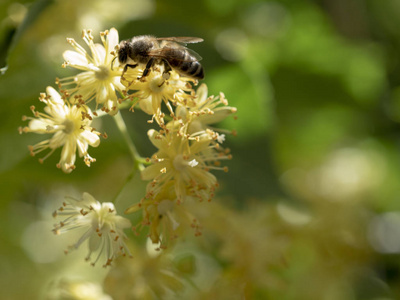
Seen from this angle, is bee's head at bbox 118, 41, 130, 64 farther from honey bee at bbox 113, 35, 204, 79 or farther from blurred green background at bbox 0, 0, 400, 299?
blurred green background at bbox 0, 0, 400, 299

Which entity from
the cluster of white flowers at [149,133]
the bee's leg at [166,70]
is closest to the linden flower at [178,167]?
the cluster of white flowers at [149,133]

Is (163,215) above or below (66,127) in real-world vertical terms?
below

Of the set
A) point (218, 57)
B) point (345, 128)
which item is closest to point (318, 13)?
point (345, 128)

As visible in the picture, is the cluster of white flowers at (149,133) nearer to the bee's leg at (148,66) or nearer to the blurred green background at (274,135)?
the bee's leg at (148,66)

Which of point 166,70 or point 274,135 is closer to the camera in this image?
point 166,70

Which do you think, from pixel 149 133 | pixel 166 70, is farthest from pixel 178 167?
pixel 166 70

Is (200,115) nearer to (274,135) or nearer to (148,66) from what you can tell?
(148,66)
